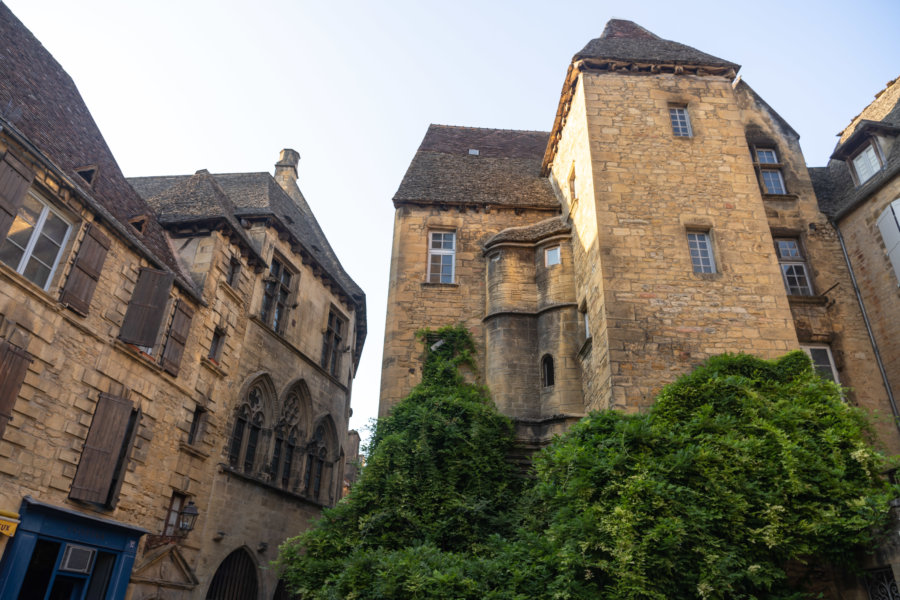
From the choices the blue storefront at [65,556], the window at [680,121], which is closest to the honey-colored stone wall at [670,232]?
the window at [680,121]

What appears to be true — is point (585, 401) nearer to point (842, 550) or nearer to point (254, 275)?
point (842, 550)

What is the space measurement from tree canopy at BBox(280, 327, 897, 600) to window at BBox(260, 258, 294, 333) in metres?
7.15

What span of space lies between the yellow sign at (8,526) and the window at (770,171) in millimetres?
15893

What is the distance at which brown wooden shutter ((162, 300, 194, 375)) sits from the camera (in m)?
12.4

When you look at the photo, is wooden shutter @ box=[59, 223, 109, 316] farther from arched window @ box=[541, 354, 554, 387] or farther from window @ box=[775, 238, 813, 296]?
window @ box=[775, 238, 813, 296]

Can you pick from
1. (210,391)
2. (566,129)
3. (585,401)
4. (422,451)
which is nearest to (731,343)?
(585,401)

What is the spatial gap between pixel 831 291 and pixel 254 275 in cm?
1368

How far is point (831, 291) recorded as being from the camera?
1316 cm

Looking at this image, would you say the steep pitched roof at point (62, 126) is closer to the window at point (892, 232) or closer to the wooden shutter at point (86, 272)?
the wooden shutter at point (86, 272)

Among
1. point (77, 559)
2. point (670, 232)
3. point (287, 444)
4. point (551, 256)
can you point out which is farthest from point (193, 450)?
point (670, 232)

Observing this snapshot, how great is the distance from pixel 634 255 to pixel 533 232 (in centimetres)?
341

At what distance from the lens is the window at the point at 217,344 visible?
14.3 m

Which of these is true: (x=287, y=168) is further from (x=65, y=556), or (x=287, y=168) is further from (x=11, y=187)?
(x=65, y=556)

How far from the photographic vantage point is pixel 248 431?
15.1 metres
